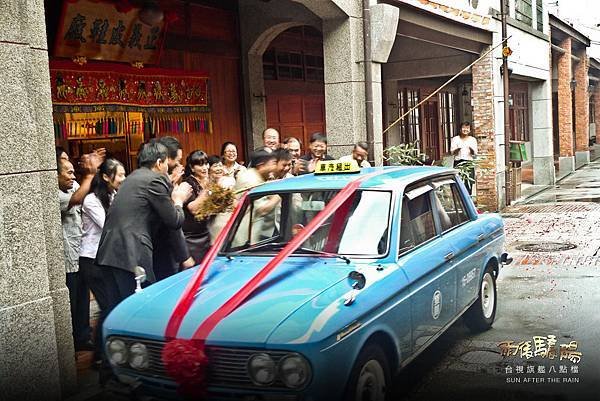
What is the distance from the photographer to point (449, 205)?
617 centimetres

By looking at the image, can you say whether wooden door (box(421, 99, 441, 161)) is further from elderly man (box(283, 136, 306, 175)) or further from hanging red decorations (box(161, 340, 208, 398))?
hanging red decorations (box(161, 340, 208, 398))

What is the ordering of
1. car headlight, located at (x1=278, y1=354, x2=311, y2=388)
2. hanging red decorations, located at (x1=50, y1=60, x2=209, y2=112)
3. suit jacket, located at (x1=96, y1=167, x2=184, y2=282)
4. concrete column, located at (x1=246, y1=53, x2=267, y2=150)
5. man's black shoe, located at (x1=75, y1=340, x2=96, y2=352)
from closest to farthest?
car headlight, located at (x1=278, y1=354, x2=311, y2=388), suit jacket, located at (x1=96, y1=167, x2=184, y2=282), man's black shoe, located at (x1=75, y1=340, x2=96, y2=352), hanging red decorations, located at (x1=50, y1=60, x2=209, y2=112), concrete column, located at (x1=246, y1=53, x2=267, y2=150)

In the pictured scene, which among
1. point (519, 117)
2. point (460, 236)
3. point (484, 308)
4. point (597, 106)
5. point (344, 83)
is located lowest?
point (484, 308)

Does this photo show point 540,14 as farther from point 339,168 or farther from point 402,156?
point 339,168

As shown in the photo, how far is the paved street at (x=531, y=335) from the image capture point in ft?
16.7

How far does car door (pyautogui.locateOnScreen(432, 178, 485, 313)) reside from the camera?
5.75 meters

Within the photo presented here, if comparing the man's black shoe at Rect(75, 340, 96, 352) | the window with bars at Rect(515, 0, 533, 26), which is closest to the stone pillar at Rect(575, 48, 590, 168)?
the window with bars at Rect(515, 0, 533, 26)

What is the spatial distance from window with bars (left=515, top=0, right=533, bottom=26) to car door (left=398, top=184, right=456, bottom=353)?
13.4m

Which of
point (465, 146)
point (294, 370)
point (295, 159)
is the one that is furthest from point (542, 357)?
point (465, 146)

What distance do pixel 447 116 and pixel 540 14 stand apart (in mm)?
5256

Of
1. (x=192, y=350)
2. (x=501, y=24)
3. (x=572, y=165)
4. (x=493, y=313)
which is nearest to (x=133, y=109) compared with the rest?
(x=493, y=313)

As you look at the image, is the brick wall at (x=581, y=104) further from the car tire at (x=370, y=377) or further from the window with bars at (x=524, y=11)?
the car tire at (x=370, y=377)

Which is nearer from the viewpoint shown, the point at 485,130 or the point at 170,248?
the point at 170,248

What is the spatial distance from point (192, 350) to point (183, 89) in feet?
23.8
